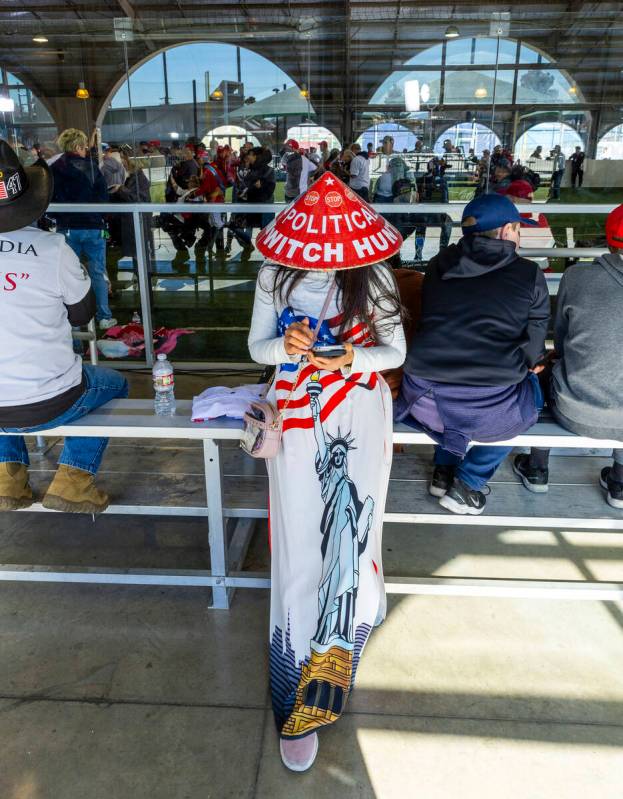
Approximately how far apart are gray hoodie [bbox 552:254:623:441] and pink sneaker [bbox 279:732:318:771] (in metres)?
1.27

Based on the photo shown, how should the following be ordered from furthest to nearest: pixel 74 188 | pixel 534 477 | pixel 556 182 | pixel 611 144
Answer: pixel 611 144 → pixel 556 182 → pixel 74 188 → pixel 534 477

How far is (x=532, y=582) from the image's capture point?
230cm

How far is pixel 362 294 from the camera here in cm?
193

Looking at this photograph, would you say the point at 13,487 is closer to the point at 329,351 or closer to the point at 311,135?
the point at 329,351

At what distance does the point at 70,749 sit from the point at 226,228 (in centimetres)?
448

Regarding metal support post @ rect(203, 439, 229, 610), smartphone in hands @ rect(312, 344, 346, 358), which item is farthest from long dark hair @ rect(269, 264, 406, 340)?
metal support post @ rect(203, 439, 229, 610)

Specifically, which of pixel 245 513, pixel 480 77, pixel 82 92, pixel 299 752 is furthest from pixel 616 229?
pixel 82 92

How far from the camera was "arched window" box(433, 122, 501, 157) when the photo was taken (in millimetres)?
5895

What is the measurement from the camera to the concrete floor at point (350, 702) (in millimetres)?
1810

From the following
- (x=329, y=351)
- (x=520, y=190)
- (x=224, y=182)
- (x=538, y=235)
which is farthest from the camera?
(x=224, y=182)

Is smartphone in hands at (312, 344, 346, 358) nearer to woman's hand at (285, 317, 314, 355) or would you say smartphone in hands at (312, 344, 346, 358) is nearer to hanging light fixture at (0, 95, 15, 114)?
woman's hand at (285, 317, 314, 355)

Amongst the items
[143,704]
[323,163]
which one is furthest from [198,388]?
[323,163]

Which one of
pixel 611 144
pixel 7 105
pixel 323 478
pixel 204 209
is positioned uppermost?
pixel 7 105

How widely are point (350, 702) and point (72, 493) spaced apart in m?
1.20
